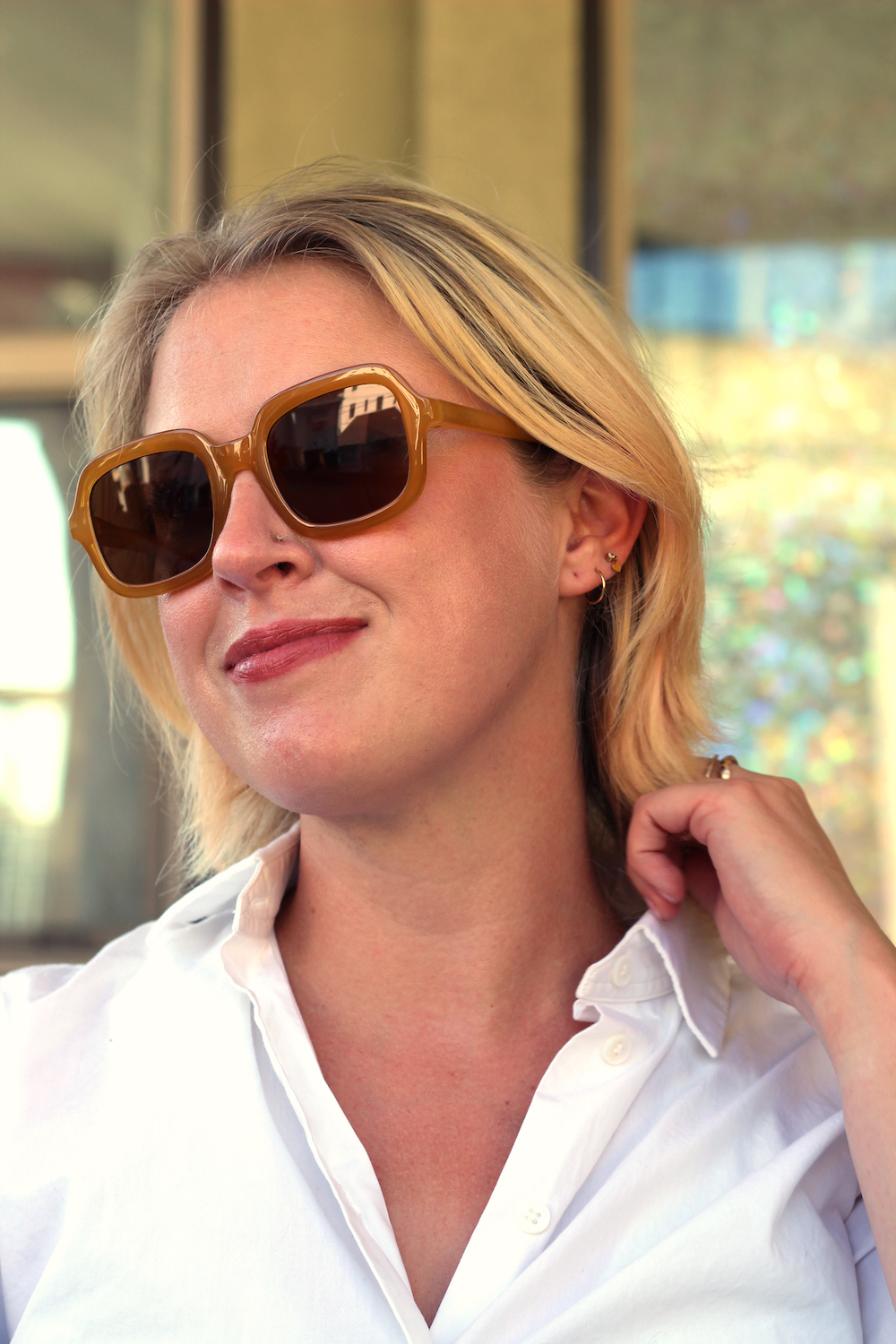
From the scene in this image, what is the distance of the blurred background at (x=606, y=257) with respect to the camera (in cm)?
313

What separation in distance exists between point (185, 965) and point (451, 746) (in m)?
0.42

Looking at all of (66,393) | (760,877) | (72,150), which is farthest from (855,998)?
(72,150)

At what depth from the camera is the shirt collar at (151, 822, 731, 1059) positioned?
1.29 m

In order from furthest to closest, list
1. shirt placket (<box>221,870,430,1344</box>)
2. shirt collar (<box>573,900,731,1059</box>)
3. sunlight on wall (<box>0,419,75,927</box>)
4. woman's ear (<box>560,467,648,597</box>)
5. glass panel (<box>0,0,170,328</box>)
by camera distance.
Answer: glass panel (<box>0,0,170,328</box>), sunlight on wall (<box>0,419,75,927</box>), woman's ear (<box>560,467,648,597</box>), shirt collar (<box>573,900,731,1059</box>), shirt placket (<box>221,870,430,1344</box>)

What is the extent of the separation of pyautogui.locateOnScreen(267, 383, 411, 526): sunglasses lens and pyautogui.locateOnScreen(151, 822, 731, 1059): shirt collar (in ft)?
1.55

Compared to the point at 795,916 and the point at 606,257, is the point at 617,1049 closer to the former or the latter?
the point at 795,916

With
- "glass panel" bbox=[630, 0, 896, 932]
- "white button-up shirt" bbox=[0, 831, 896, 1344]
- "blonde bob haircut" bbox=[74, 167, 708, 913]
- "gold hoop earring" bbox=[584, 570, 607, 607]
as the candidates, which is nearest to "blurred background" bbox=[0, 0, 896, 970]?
"glass panel" bbox=[630, 0, 896, 932]

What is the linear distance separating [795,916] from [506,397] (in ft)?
2.11

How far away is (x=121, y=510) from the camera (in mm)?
1333

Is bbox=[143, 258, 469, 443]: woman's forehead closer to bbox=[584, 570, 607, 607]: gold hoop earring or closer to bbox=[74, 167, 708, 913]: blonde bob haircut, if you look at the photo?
bbox=[74, 167, 708, 913]: blonde bob haircut

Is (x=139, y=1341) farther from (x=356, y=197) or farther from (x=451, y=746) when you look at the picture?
(x=356, y=197)

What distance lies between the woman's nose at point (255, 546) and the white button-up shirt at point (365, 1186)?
0.42 meters

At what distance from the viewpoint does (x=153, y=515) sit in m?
1.30

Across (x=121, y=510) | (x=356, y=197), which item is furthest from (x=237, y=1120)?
(x=356, y=197)
